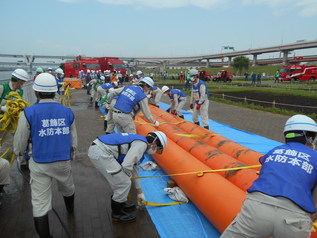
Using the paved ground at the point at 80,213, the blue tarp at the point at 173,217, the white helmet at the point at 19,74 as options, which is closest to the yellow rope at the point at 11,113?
the white helmet at the point at 19,74

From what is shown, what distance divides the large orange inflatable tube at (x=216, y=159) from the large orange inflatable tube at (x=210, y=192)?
0.70ft

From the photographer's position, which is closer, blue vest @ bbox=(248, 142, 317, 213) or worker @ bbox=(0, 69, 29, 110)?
blue vest @ bbox=(248, 142, 317, 213)

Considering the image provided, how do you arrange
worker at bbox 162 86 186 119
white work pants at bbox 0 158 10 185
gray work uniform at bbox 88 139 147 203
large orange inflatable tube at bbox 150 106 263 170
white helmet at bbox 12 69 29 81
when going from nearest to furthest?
gray work uniform at bbox 88 139 147 203 → white work pants at bbox 0 158 10 185 → large orange inflatable tube at bbox 150 106 263 170 → white helmet at bbox 12 69 29 81 → worker at bbox 162 86 186 119

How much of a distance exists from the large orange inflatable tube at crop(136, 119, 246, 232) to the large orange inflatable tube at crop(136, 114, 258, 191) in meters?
0.21

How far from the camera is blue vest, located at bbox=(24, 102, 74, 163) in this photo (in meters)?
2.88

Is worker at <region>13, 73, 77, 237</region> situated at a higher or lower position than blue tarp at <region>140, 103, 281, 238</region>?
higher

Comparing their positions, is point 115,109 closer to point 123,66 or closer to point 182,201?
point 182,201

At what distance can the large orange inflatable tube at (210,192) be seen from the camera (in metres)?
3.12

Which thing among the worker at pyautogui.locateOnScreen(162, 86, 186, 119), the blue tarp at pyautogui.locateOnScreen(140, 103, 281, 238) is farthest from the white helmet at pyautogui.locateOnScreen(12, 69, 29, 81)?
the worker at pyautogui.locateOnScreen(162, 86, 186, 119)

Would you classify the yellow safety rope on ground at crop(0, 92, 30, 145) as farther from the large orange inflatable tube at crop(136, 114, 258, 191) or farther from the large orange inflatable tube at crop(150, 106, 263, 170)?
the large orange inflatable tube at crop(150, 106, 263, 170)

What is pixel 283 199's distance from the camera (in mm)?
1969

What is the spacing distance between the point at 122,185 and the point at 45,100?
4.80 feet

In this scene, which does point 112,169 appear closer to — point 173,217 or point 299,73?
point 173,217

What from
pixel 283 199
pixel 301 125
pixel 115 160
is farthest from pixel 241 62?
pixel 283 199
